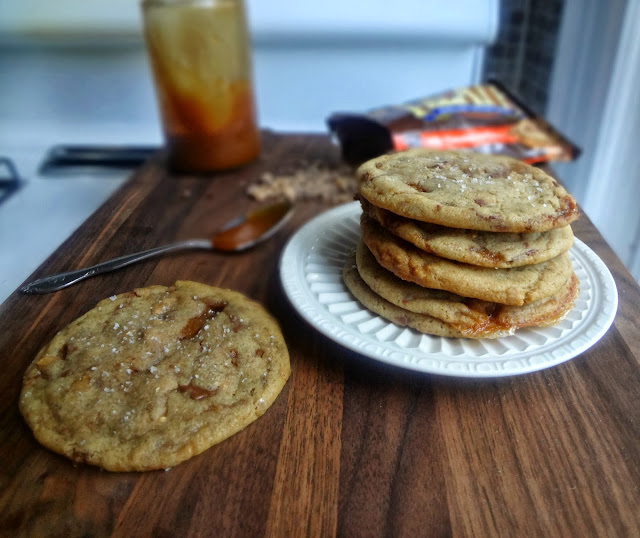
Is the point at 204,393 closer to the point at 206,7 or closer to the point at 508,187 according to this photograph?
the point at 508,187

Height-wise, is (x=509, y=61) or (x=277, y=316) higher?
Answer: (x=509, y=61)

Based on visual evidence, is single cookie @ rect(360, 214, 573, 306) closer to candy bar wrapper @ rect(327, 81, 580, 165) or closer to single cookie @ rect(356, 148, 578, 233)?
single cookie @ rect(356, 148, 578, 233)

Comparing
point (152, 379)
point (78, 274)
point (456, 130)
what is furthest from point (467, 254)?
point (456, 130)

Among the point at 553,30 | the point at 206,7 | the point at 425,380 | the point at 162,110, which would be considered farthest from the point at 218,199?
the point at 553,30

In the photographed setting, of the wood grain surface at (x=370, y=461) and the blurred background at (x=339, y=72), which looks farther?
the blurred background at (x=339, y=72)

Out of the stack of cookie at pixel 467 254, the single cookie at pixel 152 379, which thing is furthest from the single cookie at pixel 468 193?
the single cookie at pixel 152 379

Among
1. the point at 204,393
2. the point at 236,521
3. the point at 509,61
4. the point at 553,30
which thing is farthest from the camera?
the point at 509,61

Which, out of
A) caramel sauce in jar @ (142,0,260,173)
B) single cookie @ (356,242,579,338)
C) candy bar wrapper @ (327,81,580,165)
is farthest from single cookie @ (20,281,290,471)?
candy bar wrapper @ (327,81,580,165)

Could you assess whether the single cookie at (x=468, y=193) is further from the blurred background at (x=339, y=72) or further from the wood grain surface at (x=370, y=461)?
the blurred background at (x=339, y=72)
